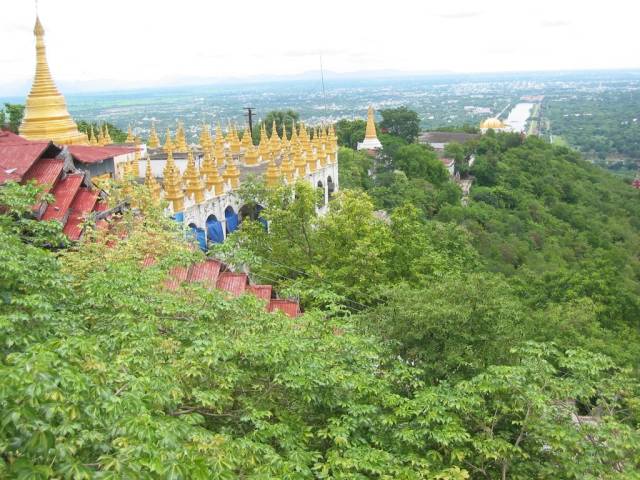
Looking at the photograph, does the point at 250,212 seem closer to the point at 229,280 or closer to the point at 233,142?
the point at 233,142

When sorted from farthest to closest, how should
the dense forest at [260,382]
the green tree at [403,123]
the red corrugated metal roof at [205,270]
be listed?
the green tree at [403,123]
the red corrugated metal roof at [205,270]
the dense forest at [260,382]

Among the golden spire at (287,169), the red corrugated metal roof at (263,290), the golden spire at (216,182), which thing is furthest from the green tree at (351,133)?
the red corrugated metal roof at (263,290)

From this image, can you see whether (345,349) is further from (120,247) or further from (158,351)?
(120,247)

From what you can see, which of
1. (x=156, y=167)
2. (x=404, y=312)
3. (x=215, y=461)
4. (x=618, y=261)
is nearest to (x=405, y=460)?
(x=215, y=461)

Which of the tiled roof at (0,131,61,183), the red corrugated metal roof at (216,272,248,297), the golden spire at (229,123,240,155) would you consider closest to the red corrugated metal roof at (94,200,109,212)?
the tiled roof at (0,131,61,183)

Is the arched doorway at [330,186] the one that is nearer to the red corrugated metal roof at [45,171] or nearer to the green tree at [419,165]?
the green tree at [419,165]
